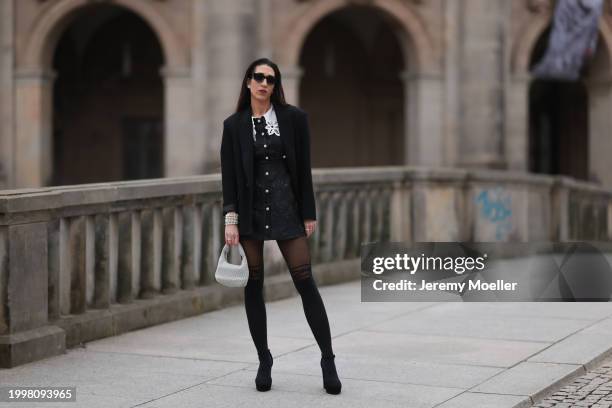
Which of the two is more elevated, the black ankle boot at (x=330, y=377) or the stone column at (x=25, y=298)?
the stone column at (x=25, y=298)

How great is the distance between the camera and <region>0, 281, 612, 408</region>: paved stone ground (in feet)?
22.4

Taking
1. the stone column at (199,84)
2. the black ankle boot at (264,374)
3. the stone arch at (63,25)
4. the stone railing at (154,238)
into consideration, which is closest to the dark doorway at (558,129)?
the stone column at (199,84)

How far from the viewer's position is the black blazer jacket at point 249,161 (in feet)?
22.8

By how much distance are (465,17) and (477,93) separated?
1439 millimetres

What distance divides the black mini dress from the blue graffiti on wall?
27.9 feet

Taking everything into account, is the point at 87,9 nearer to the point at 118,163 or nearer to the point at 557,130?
the point at 118,163

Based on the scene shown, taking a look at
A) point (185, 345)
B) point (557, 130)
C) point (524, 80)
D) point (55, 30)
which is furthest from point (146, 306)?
point (557, 130)

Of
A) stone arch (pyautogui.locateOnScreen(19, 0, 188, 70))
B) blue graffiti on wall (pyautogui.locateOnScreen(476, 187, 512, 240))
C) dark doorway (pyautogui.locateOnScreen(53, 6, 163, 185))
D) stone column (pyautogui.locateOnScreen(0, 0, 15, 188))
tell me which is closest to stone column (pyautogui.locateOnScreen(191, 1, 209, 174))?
stone arch (pyautogui.locateOnScreen(19, 0, 188, 70))

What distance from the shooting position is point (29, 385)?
7.18 metres

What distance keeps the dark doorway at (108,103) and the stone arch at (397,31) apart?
5.75m

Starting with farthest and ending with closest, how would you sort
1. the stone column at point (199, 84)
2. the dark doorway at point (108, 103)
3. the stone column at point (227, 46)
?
1. the dark doorway at point (108, 103)
2. the stone column at point (199, 84)
3. the stone column at point (227, 46)

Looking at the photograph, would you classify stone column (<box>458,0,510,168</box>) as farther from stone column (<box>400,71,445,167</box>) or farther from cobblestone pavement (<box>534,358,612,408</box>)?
cobblestone pavement (<box>534,358,612,408</box>)

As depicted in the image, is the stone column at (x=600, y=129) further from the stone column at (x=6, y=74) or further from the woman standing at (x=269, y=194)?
the woman standing at (x=269, y=194)

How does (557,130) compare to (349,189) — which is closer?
(349,189)
